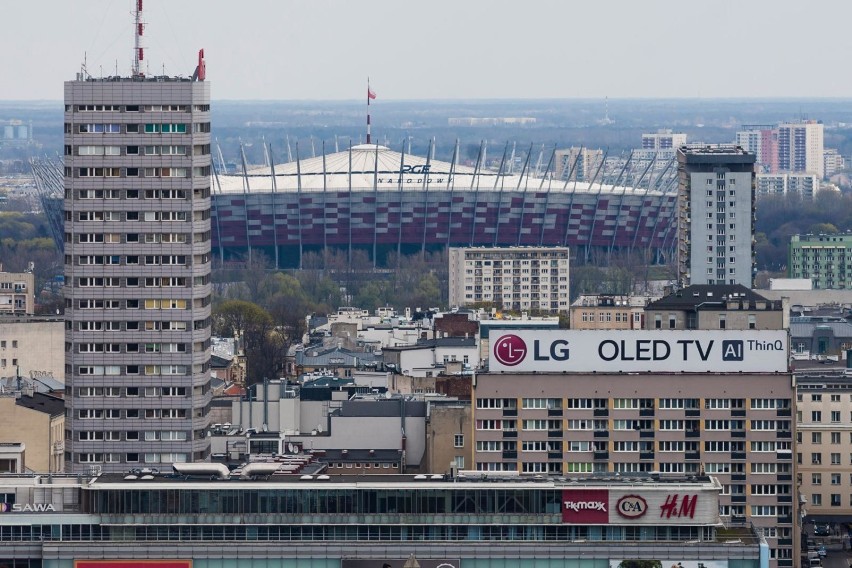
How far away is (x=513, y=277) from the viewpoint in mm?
170375

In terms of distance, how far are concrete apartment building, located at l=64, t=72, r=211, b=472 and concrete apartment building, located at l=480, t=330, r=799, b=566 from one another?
449 inches

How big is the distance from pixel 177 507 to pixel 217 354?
6104cm

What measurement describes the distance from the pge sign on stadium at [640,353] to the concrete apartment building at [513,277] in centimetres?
8863

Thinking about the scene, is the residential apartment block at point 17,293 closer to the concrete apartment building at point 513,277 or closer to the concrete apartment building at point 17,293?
the concrete apartment building at point 17,293

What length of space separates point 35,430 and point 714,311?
961 inches

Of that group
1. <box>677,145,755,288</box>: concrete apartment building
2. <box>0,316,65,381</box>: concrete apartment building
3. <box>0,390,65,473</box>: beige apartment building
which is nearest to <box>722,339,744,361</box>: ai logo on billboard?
<box>0,390,65,473</box>: beige apartment building

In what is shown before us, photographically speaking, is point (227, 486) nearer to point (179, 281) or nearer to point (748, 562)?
point (748, 562)

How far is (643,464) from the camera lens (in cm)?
7788

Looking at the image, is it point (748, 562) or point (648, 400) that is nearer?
point (748, 562)

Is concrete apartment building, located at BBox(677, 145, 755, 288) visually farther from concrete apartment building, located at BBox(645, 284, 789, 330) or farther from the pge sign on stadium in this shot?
the pge sign on stadium

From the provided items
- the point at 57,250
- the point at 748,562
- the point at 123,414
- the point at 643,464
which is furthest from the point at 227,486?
the point at 57,250

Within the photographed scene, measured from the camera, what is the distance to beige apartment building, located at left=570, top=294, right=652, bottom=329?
12444cm

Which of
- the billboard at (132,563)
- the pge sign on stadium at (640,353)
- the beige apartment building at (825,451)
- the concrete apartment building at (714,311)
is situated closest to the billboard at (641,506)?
the billboard at (132,563)

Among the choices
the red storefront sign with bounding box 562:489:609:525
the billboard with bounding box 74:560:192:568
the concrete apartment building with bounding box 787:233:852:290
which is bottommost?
the billboard with bounding box 74:560:192:568
